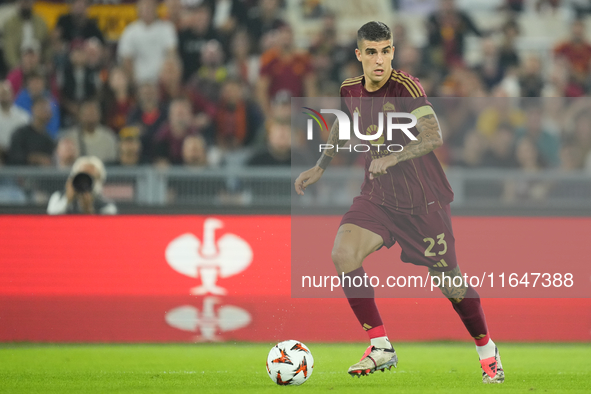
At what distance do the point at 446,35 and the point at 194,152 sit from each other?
424cm

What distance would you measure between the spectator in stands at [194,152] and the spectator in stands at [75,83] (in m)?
2.12

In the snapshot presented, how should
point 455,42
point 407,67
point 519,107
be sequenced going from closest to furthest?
1. point 519,107
2. point 407,67
3. point 455,42

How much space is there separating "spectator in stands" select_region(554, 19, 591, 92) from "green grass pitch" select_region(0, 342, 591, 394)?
4552 millimetres

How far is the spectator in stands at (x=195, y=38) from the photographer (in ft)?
37.7

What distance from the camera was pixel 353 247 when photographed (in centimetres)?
569

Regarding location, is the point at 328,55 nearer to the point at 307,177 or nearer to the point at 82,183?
the point at 82,183

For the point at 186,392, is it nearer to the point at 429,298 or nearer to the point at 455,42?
the point at 429,298

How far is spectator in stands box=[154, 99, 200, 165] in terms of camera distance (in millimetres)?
9766

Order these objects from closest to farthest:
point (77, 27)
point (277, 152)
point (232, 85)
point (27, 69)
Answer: point (277, 152)
point (232, 85)
point (27, 69)
point (77, 27)

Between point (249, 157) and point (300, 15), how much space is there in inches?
168

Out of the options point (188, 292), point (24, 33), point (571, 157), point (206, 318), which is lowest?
point (206, 318)

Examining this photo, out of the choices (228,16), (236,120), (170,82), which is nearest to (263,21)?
(228,16)

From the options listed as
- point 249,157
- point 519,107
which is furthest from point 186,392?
point 519,107

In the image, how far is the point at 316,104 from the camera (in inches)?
398
